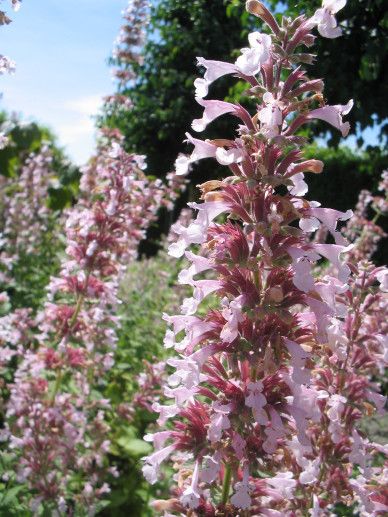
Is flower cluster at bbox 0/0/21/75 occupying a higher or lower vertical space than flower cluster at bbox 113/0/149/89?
lower

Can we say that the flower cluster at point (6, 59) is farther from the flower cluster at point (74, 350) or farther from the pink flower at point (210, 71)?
the flower cluster at point (74, 350)

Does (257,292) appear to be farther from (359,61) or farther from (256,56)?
(359,61)

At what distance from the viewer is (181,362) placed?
1.71 metres

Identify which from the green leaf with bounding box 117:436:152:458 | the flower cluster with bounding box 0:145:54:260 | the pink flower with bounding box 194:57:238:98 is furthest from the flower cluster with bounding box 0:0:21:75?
the flower cluster with bounding box 0:145:54:260

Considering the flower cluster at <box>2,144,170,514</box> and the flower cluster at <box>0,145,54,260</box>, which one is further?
the flower cluster at <box>0,145,54,260</box>

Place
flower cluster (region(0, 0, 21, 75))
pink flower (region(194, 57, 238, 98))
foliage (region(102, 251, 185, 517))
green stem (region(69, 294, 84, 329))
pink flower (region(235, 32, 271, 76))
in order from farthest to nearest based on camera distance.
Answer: foliage (region(102, 251, 185, 517))
green stem (region(69, 294, 84, 329))
flower cluster (region(0, 0, 21, 75))
pink flower (region(194, 57, 238, 98))
pink flower (region(235, 32, 271, 76))

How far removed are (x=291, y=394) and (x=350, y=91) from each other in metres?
5.77

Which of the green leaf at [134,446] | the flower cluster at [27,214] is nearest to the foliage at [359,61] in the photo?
the green leaf at [134,446]

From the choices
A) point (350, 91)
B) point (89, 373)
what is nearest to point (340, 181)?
point (350, 91)

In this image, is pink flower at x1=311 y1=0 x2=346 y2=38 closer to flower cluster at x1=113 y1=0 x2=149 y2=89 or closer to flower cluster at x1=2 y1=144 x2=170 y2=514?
flower cluster at x1=2 y1=144 x2=170 y2=514

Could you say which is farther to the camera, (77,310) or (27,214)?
(27,214)

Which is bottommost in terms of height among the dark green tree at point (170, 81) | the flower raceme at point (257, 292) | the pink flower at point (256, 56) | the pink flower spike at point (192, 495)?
the pink flower spike at point (192, 495)

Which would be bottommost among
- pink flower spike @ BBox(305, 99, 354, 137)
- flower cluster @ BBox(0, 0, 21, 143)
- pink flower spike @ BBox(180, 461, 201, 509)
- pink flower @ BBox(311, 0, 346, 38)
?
pink flower spike @ BBox(180, 461, 201, 509)

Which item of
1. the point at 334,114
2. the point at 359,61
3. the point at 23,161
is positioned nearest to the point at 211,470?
the point at 334,114
